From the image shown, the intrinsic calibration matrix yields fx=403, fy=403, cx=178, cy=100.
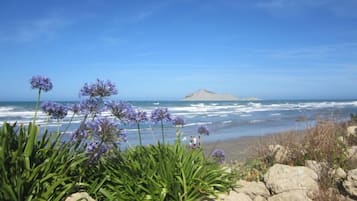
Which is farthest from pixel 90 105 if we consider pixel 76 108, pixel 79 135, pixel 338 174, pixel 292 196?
pixel 338 174

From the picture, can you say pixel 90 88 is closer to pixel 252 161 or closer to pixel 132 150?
pixel 132 150

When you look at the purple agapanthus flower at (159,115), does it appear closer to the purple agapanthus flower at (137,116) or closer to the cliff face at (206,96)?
the purple agapanthus flower at (137,116)

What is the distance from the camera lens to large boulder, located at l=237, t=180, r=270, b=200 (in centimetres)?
650

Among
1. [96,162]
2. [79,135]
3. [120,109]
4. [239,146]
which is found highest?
[120,109]

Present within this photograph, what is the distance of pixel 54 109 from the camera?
5.32 m

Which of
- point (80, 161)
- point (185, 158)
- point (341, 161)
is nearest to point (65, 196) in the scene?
point (80, 161)

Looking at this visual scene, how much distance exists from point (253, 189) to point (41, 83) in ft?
12.2

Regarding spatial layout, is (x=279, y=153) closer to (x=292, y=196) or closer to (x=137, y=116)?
(x=292, y=196)

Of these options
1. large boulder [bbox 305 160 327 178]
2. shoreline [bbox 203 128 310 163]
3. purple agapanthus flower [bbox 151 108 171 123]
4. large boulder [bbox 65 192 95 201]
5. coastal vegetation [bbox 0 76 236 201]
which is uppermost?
purple agapanthus flower [bbox 151 108 171 123]

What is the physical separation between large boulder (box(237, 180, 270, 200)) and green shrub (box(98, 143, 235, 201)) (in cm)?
62

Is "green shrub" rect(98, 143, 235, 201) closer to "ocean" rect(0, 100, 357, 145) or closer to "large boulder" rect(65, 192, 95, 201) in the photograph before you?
"large boulder" rect(65, 192, 95, 201)

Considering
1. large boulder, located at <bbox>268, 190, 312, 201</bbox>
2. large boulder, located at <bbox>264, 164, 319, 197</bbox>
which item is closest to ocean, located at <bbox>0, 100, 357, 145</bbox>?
large boulder, located at <bbox>264, 164, 319, 197</bbox>

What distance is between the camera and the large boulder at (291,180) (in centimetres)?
657

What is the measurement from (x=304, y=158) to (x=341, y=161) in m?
0.69
